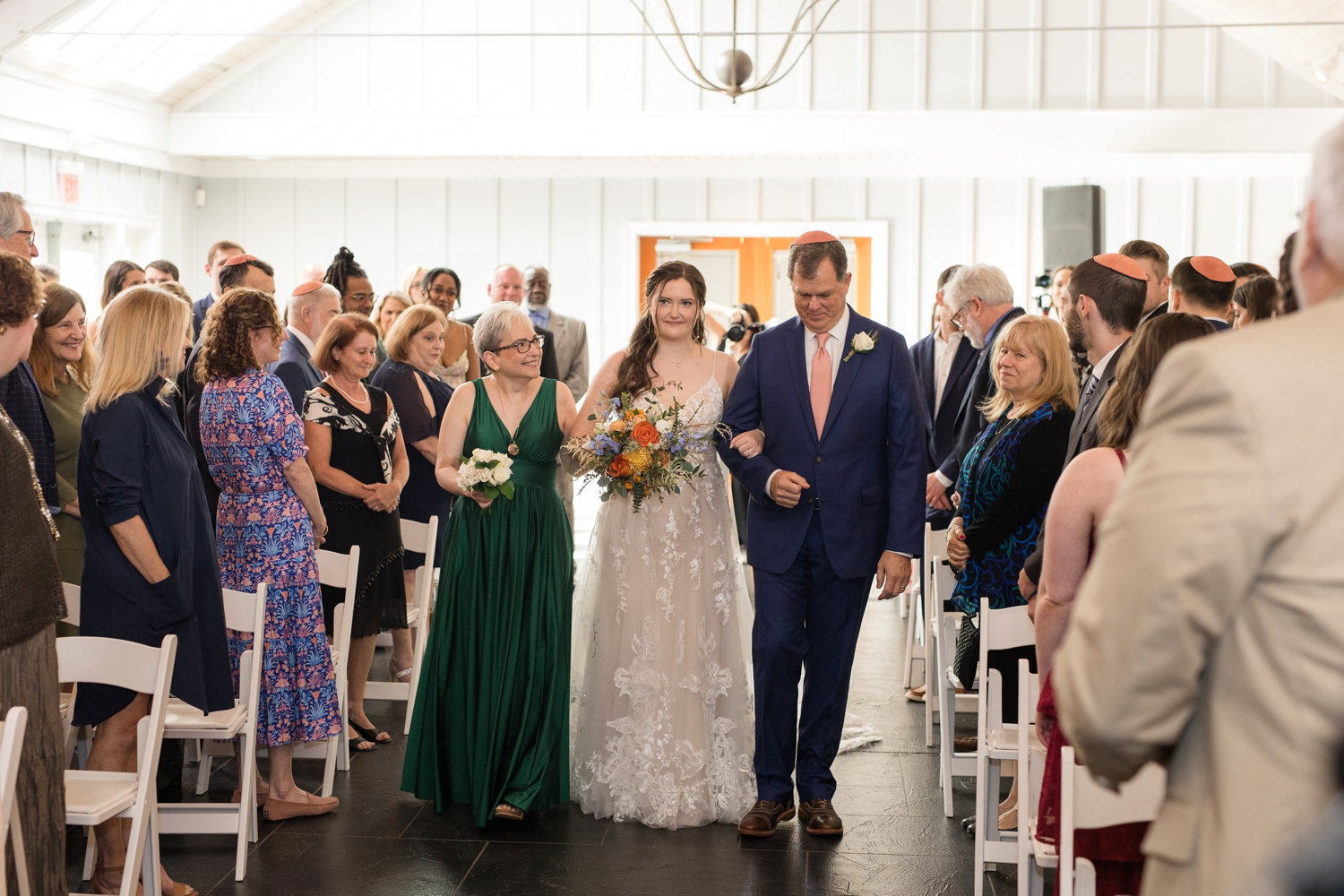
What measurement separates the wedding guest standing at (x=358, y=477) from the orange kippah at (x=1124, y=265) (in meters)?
2.87

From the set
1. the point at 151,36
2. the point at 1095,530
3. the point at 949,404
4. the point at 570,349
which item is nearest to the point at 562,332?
the point at 570,349

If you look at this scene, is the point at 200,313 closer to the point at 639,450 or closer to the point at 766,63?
the point at 639,450

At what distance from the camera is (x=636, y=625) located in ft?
14.9

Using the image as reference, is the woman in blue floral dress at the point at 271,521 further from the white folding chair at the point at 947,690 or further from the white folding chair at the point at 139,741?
the white folding chair at the point at 947,690

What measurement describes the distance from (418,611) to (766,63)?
8293mm

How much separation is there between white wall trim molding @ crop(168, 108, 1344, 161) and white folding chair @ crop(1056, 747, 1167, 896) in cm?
1009

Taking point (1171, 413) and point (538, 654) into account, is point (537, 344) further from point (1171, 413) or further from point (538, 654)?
point (1171, 413)

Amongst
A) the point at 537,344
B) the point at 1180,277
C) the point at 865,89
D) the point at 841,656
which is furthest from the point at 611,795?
the point at 865,89

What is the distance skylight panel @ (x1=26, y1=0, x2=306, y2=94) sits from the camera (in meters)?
10.5

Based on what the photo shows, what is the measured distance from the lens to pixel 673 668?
14.7ft

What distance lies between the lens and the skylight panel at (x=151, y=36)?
10453mm

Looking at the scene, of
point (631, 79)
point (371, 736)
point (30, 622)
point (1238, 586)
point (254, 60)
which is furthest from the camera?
point (254, 60)

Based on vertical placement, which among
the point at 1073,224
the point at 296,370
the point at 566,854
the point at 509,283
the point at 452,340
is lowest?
the point at 566,854

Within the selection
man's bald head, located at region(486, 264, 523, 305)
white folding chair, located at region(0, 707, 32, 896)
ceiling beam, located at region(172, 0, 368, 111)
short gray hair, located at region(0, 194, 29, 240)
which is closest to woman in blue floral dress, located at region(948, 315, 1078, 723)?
white folding chair, located at region(0, 707, 32, 896)
